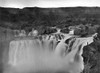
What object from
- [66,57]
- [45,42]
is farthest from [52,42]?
[66,57]

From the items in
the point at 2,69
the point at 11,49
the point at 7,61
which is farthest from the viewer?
the point at 11,49

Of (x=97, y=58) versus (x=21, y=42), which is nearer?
(x=97, y=58)

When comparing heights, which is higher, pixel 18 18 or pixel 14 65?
pixel 18 18

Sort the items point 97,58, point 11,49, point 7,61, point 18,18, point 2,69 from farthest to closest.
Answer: point 18,18
point 11,49
point 7,61
point 2,69
point 97,58

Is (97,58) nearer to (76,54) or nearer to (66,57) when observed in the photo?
(76,54)

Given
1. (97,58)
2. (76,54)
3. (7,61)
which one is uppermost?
(97,58)

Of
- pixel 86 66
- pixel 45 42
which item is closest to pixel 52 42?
pixel 45 42
